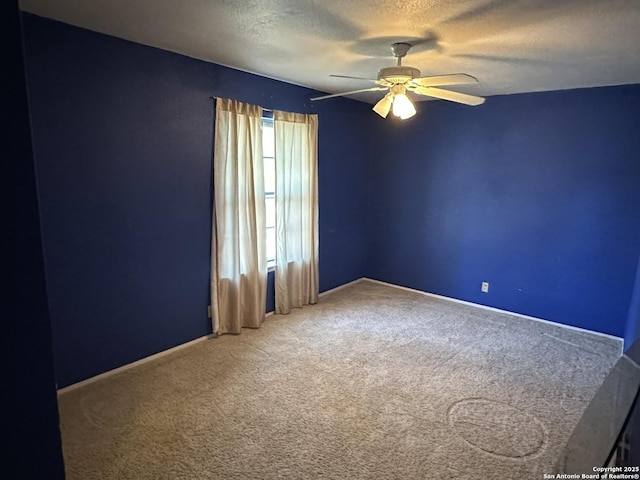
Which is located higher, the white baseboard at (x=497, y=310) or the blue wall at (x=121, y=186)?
the blue wall at (x=121, y=186)

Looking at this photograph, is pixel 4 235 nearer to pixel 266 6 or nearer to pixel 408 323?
pixel 266 6

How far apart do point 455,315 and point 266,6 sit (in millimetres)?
3483

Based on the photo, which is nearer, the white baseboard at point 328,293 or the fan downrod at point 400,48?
the fan downrod at point 400,48

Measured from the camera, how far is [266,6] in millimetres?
1955

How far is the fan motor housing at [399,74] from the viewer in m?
2.34

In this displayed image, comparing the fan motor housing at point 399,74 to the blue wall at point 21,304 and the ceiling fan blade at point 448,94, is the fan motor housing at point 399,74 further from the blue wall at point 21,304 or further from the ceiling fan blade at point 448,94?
the blue wall at point 21,304

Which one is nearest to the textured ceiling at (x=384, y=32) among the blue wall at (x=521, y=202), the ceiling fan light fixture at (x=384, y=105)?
the ceiling fan light fixture at (x=384, y=105)

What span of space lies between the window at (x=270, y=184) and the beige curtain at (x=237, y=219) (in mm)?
251

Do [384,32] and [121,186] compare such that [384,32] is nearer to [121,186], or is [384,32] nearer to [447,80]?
[447,80]

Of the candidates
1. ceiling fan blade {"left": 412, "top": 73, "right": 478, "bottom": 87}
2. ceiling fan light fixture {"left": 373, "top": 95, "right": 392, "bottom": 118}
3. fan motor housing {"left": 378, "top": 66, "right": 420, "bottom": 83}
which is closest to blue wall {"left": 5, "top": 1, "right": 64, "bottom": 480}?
fan motor housing {"left": 378, "top": 66, "right": 420, "bottom": 83}

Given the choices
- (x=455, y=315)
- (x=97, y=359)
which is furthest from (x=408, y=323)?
(x=97, y=359)

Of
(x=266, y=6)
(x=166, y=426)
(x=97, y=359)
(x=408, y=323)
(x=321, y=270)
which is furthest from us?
(x=321, y=270)

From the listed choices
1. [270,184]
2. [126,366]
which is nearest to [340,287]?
[270,184]

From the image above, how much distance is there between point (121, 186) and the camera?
111 inches
